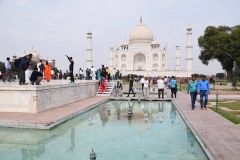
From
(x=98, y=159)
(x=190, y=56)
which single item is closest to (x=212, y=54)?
(x=190, y=56)

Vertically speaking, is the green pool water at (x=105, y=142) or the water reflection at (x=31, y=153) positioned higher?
the green pool water at (x=105, y=142)

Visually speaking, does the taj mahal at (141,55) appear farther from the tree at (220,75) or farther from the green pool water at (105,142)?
the green pool water at (105,142)

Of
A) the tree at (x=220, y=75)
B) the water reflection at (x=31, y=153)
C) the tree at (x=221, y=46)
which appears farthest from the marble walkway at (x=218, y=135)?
the tree at (x=220, y=75)

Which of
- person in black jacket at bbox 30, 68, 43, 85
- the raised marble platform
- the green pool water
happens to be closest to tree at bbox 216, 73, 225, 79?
the green pool water

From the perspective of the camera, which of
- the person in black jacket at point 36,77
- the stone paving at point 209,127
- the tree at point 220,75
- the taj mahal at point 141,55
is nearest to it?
the stone paving at point 209,127

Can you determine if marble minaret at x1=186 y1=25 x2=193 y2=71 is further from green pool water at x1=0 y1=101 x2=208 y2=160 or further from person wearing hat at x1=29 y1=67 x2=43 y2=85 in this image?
green pool water at x1=0 y1=101 x2=208 y2=160

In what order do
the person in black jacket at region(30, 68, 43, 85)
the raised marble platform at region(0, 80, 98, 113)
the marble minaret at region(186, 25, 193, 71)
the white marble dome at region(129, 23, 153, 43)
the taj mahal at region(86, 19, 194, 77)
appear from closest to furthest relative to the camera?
the raised marble platform at region(0, 80, 98, 113), the person in black jacket at region(30, 68, 43, 85), the marble minaret at region(186, 25, 193, 71), the taj mahal at region(86, 19, 194, 77), the white marble dome at region(129, 23, 153, 43)

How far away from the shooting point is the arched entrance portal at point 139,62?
54.2 m

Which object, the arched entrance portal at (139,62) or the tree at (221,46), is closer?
the tree at (221,46)

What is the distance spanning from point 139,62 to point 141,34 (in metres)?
6.53

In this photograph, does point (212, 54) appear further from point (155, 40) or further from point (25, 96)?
point (155, 40)

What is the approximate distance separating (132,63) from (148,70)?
14.9 ft

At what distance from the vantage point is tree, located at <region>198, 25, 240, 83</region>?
2403cm

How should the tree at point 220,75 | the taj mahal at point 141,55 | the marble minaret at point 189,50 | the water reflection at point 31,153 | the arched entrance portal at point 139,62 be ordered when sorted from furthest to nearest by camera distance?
the tree at point 220,75 → the arched entrance portal at point 139,62 → the taj mahal at point 141,55 → the marble minaret at point 189,50 → the water reflection at point 31,153
